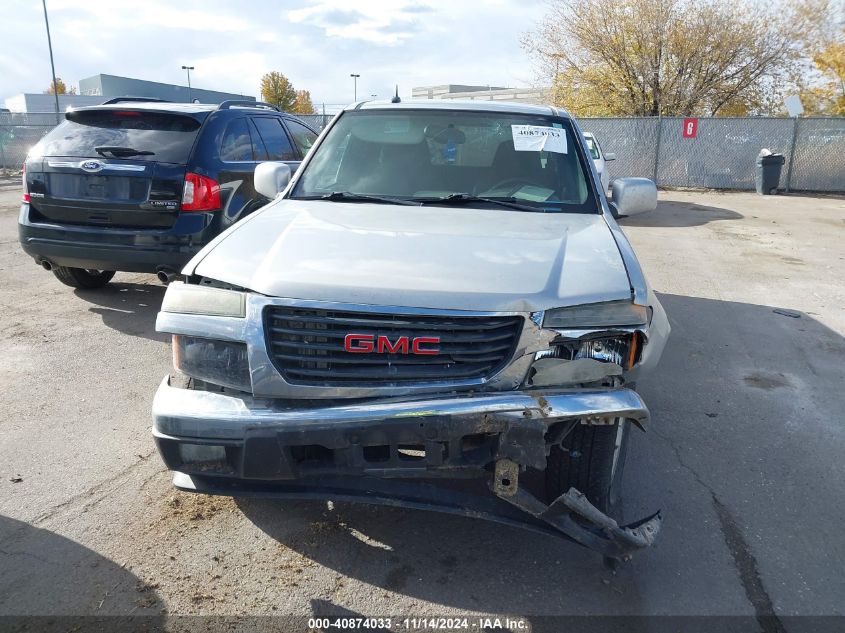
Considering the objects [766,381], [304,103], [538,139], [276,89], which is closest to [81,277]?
[538,139]

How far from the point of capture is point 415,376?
8.53ft

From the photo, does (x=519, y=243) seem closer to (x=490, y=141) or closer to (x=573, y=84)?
(x=490, y=141)

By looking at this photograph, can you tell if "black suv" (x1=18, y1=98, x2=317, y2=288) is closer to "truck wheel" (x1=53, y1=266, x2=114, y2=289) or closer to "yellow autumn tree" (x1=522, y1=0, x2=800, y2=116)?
"truck wheel" (x1=53, y1=266, x2=114, y2=289)

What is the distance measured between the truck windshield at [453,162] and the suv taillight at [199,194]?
1.86m

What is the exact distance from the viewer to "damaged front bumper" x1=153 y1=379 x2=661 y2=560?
7.95ft

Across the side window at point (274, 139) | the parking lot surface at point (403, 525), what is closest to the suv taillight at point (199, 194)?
the parking lot surface at point (403, 525)

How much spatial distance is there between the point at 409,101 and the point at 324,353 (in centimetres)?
265

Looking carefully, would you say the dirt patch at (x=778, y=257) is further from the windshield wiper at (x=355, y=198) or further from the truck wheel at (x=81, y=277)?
the truck wheel at (x=81, y=277)

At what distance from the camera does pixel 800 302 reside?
740cm

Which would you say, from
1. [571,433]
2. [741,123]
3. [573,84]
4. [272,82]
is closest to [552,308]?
[571,433]

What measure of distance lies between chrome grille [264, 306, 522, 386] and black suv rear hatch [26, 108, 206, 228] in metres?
3.62

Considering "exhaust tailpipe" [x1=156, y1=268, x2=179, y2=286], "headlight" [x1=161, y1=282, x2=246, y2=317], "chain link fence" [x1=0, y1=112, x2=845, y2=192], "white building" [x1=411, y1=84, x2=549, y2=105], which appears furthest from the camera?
"white building" [x1=411, y1=84, x2=549, y2=105]

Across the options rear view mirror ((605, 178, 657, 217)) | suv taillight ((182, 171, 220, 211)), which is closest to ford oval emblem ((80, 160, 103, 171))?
suv taillight ((182, 171, 220, 211))

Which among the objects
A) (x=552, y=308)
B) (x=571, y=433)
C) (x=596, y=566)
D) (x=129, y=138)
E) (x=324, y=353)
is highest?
(x=129, y=138)
